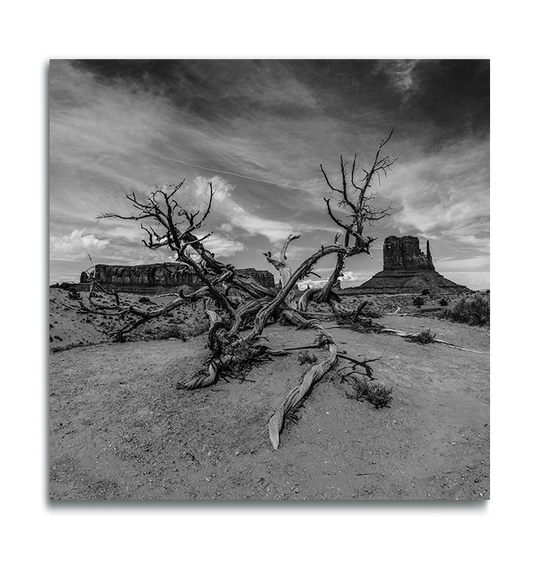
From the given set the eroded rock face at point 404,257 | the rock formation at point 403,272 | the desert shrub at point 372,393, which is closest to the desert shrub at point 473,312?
the desert shrub at point 372,393

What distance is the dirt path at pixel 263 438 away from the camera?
8.55 ft

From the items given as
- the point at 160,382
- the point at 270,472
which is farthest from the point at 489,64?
the point at 160,382

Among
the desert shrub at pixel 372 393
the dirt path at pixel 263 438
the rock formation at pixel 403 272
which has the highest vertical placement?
the rock formation at pixel 403 272

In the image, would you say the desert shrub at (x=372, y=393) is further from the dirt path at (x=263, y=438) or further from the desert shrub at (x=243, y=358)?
the desert shrub at (x=243, y=358)

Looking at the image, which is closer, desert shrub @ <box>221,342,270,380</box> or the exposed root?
the exposed root

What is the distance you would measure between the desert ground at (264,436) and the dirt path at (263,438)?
12mm

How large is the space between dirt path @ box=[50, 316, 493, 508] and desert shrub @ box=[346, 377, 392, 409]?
0.11m

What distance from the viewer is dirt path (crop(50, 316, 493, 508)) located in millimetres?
2607

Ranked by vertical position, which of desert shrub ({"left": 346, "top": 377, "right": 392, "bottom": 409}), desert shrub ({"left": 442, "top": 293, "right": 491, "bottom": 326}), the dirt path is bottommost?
the dirt path

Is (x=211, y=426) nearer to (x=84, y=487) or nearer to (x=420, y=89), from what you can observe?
(x=84, y=487)

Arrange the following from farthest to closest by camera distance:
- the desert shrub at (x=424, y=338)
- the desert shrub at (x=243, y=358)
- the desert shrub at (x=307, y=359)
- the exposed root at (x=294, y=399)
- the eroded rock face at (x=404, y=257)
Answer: the eroded rock face at (x=404, y=257) → the desert shrub at (x=424, y=338) → the desert shrub at (x=307, y=359) → the desert shrub at (x=243, y=358) → the exposed root at (x=294, y=399)

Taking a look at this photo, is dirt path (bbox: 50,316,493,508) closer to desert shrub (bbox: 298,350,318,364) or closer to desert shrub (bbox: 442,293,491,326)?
desert shrub (bbox: 298,350,318,364)

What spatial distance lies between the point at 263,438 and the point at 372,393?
167cm

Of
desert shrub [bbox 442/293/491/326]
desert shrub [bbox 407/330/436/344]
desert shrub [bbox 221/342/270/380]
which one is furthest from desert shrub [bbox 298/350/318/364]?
desert shrub [bbox 442/293/491/326]
